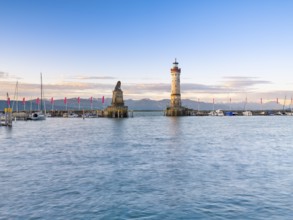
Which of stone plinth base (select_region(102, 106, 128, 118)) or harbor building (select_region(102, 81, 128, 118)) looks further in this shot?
stone plinth base (select_region(102, 106, 128, 118))

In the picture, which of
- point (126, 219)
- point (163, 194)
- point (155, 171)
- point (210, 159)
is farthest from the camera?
point (210, 159)

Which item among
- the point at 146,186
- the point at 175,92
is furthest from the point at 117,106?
the point at 146,186

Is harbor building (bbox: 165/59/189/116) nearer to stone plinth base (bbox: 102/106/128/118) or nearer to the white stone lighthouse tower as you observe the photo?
the white stone lighthouse tower

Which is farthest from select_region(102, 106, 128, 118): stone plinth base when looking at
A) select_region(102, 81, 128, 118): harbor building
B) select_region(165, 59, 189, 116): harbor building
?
select_region(165, 59, 189, 116): harbor building

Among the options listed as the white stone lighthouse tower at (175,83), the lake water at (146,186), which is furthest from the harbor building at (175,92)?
the lake water at (146,186)

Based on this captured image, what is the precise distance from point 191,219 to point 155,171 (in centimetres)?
1235

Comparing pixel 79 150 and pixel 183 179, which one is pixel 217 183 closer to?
pixel 183 179

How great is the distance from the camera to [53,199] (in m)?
21.2

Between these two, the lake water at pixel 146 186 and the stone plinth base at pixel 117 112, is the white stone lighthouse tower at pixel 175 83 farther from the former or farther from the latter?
the lake water at pixel 146 186

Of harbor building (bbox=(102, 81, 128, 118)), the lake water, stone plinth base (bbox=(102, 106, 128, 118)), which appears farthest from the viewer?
stone plinth base (bbox=(102, 106, 128, 118))

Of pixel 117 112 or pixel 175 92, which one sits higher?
pixel 175 92

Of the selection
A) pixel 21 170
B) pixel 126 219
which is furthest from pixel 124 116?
pixel 126 219

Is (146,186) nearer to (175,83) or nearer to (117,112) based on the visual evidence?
(117,112)

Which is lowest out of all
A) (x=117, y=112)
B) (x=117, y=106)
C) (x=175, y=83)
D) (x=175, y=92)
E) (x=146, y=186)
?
(x=146, y=186)
